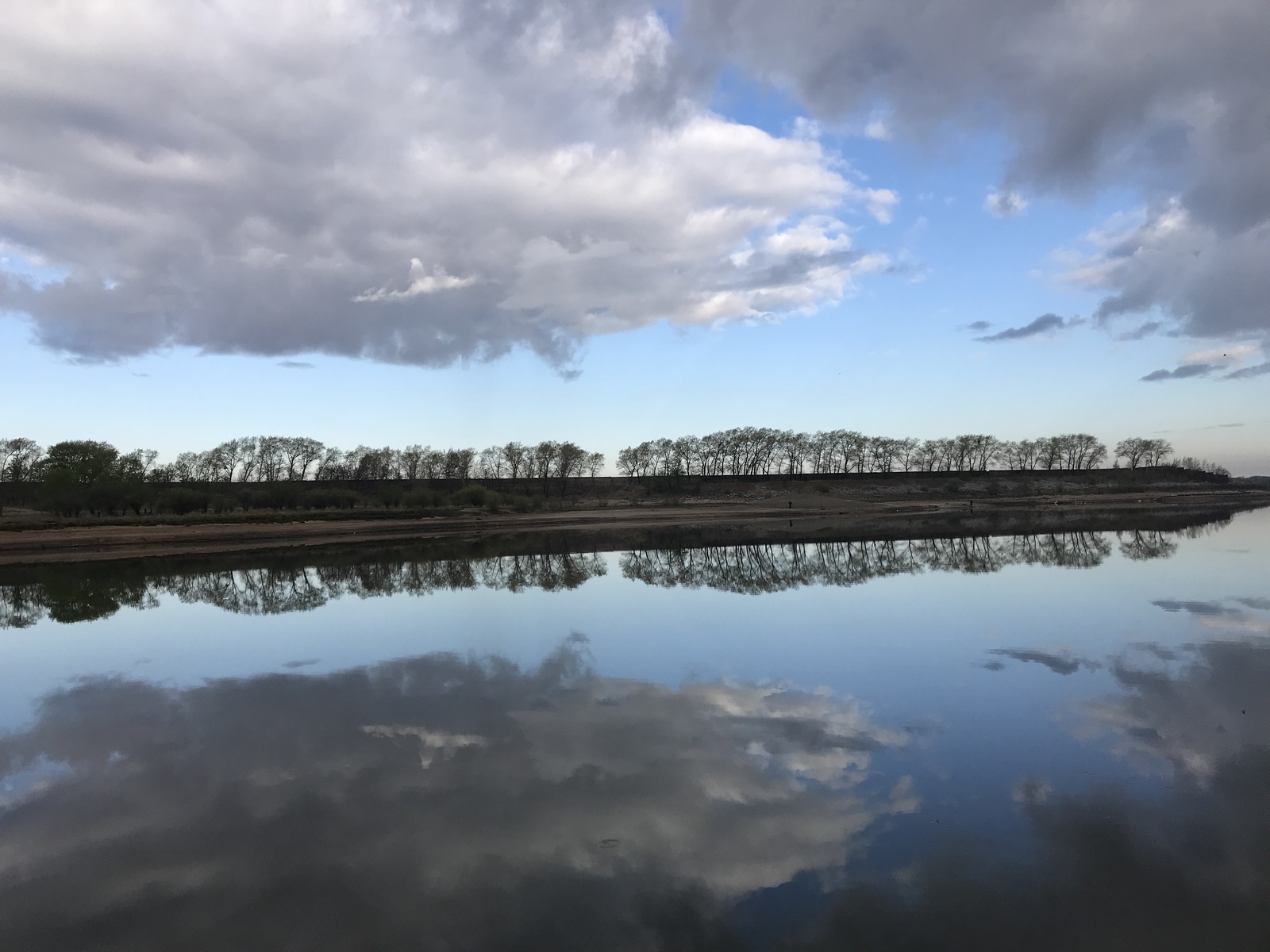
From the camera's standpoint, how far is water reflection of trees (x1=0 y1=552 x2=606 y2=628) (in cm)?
2252

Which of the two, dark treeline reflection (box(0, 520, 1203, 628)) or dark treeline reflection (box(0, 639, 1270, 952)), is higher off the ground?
dark treeline reflection (box(0, 639, 1270, 952))

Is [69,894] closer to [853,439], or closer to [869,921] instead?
[869,921]

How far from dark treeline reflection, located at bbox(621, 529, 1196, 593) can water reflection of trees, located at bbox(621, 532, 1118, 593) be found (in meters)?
0.03

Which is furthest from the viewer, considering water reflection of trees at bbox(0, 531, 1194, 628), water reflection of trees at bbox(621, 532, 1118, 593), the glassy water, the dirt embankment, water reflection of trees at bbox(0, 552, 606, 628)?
the dirt embankment

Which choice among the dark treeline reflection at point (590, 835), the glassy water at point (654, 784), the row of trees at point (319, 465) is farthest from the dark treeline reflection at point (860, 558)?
the row of trees at point (319, 465)

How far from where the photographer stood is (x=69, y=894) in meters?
5.93

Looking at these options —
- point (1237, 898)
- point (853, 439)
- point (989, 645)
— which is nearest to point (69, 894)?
point (1237, 898)

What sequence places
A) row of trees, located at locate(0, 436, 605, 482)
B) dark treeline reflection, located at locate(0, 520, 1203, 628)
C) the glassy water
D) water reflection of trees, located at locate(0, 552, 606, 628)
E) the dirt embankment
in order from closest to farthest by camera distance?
the glassy water < water reflection of trees, located at locate(0, 552, 606, 628) < dark treeline reflection, located at locate(0, 520, 1203, 628) < the dirt embankment < row of trees, located at locate(0, 436, 605, 482)

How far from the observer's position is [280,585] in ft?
88.3

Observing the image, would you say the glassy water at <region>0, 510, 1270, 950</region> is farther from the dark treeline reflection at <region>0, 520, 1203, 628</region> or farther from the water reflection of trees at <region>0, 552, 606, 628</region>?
the dark treeline reflection at <region>0, 520, 1203, 628</region>

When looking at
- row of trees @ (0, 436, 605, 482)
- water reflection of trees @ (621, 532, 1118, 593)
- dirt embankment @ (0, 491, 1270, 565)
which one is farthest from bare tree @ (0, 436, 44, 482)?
water reflection of trees @ (621, 532, 1118, 593)

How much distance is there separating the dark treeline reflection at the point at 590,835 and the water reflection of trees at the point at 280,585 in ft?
44.3

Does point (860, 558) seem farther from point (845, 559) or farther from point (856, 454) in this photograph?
point (856, 454)

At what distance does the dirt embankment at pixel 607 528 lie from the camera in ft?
149
